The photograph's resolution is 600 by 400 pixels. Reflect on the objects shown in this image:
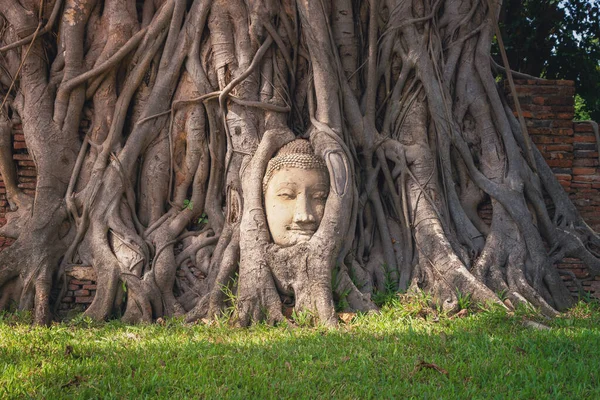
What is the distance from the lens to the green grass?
3.27 metres

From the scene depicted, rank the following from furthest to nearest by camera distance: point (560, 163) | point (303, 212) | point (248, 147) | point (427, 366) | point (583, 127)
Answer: point (583, 127), point (560, 163), point (248, 147), point (303, 212), point (427, 366)

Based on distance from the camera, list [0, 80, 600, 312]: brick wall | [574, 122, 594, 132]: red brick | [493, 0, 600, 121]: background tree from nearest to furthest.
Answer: [0, 80, 600, 312]: brick wall < [574, 122, 594, 132]: red brick < [493, 0, 600, 121]: background tree

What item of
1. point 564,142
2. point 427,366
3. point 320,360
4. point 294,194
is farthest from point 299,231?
point 564,142

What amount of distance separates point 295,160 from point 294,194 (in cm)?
26

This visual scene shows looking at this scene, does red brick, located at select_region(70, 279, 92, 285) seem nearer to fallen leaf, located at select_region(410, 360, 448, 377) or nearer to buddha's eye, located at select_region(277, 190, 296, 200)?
buddha's eye, located at select_region(277, 190, 296, 200)

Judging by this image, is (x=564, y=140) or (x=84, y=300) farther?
(x=564, y=140)

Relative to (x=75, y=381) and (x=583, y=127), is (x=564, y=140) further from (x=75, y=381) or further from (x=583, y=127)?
(x=75, y=381)

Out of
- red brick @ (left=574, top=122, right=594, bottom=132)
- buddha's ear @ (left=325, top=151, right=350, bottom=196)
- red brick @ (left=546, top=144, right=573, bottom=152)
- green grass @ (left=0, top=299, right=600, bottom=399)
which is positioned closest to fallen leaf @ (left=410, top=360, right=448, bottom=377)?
green grass @ (left=0, top=299, right=600, bottom=399)

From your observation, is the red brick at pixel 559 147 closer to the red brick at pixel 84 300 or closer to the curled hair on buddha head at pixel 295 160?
the curled hair on buddha head at pixel 295 160

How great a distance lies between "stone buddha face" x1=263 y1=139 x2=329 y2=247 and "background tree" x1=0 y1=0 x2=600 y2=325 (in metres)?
0.09

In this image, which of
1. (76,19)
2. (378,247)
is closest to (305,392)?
A: (378,247)

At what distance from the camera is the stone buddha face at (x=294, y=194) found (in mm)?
5180

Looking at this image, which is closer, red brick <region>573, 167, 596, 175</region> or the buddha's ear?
the buddha's ear

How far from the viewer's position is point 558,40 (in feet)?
32.8
